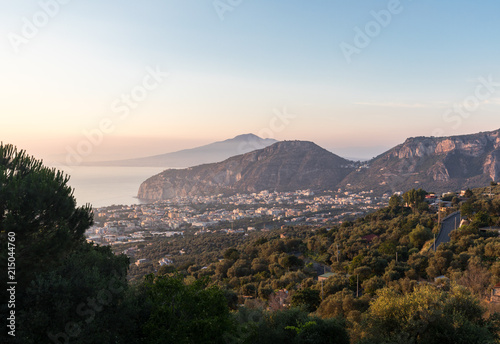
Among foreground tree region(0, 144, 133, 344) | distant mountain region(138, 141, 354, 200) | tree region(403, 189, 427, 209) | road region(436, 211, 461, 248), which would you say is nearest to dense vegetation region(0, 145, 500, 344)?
foreground tree region(0, 144, 133, 344)

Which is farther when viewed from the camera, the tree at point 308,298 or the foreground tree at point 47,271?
the tree at point 308,298

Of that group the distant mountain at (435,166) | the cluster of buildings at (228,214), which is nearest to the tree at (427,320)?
the cluster of buildings at (228,214)

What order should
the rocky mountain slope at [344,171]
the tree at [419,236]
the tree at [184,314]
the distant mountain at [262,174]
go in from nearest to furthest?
the tree at [184,314], the tree at [419,236], the rocky mountain slope at [344,171], the distant mountain at [262,174]

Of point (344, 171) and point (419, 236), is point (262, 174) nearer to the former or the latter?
point (344, 171)

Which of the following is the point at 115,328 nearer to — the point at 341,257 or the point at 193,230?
the point at 341,257

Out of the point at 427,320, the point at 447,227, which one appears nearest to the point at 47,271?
the point at 427,320

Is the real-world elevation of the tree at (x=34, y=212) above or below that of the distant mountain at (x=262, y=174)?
below

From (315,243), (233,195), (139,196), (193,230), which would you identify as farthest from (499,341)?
(139,196)

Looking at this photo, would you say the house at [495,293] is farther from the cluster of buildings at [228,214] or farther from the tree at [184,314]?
the cluster of buildings at [228,214]
